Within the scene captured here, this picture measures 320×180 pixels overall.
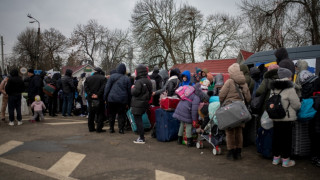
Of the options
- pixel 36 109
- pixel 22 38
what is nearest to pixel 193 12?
pixel 36 109

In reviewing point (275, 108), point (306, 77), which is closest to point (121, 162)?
point (275, 108)

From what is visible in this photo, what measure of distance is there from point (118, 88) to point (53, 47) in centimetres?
5205

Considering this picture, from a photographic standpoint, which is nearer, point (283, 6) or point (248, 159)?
point (248, 159)

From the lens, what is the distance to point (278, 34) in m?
14.5

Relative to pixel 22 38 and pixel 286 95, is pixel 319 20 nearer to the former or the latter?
pixel 286 95

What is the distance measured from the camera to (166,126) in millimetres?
6609

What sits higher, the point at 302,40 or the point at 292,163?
the point at 302,40

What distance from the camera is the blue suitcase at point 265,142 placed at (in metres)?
5.07

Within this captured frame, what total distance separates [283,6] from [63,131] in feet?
40.8

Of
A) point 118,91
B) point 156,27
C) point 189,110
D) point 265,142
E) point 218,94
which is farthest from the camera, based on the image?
point 156,27

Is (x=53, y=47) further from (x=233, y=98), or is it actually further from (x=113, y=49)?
(x=233, y=98)

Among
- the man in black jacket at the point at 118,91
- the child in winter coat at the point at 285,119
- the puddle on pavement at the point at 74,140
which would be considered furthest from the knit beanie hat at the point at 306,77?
the puddle on pavement at the point at 74,140

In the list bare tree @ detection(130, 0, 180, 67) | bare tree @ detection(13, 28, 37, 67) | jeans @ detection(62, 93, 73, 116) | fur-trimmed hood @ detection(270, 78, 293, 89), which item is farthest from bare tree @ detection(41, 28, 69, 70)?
fur-trimmed hood @ detection(270, 78, 293, 89)

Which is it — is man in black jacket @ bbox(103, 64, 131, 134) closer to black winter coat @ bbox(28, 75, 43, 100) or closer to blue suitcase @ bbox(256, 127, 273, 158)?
blue suitcase @ bbox(256, 127, 273, 158)
